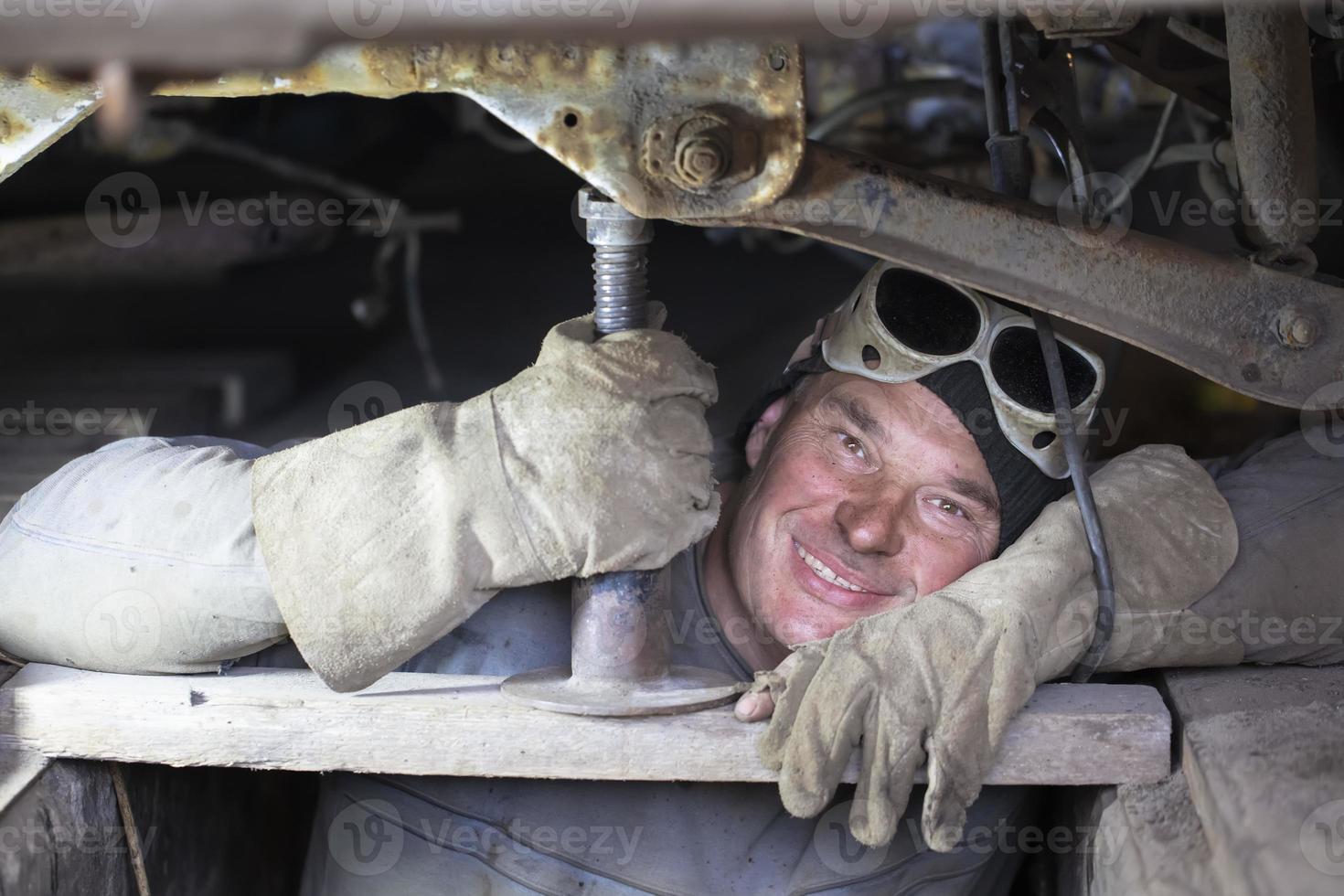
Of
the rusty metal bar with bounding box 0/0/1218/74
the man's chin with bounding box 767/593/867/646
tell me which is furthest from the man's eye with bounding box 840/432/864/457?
the rusty metal bar with bounding box 0/0/1218/74

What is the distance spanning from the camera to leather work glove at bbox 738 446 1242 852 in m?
1.44

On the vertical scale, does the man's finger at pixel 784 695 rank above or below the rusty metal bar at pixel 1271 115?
below

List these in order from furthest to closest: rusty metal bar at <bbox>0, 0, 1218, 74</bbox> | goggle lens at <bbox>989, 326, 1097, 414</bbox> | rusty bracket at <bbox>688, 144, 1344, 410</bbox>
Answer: goggle lens at <bbox>989, 326, 1097, 414</bbox>, rusty bracket at <bbox>688, 144, 1344, 410</bbox>, rusty metal bar at <bbox>0, 0, 1218, 74</bbox>

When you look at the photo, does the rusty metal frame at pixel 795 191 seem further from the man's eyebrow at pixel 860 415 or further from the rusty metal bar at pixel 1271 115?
the man's eyebrow at pixel 860 415

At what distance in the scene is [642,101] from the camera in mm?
1269

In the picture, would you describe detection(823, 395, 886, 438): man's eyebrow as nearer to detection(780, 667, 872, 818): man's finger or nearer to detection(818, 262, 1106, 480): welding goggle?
detection(818, 262, 1106, 480): welding goggle

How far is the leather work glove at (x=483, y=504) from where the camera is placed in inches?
55.0

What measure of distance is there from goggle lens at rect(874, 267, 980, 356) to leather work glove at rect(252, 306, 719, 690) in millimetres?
579

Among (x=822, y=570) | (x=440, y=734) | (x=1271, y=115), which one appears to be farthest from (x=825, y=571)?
(x=1271, y=115)

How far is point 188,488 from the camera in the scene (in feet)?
5.16

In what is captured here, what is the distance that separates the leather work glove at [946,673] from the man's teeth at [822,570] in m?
0.27

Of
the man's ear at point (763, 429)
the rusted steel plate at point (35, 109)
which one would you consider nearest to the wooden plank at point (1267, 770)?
the man's ear at point (763, 429)

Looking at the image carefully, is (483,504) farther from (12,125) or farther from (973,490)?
(973,490)

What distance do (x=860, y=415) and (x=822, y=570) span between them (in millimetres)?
249
